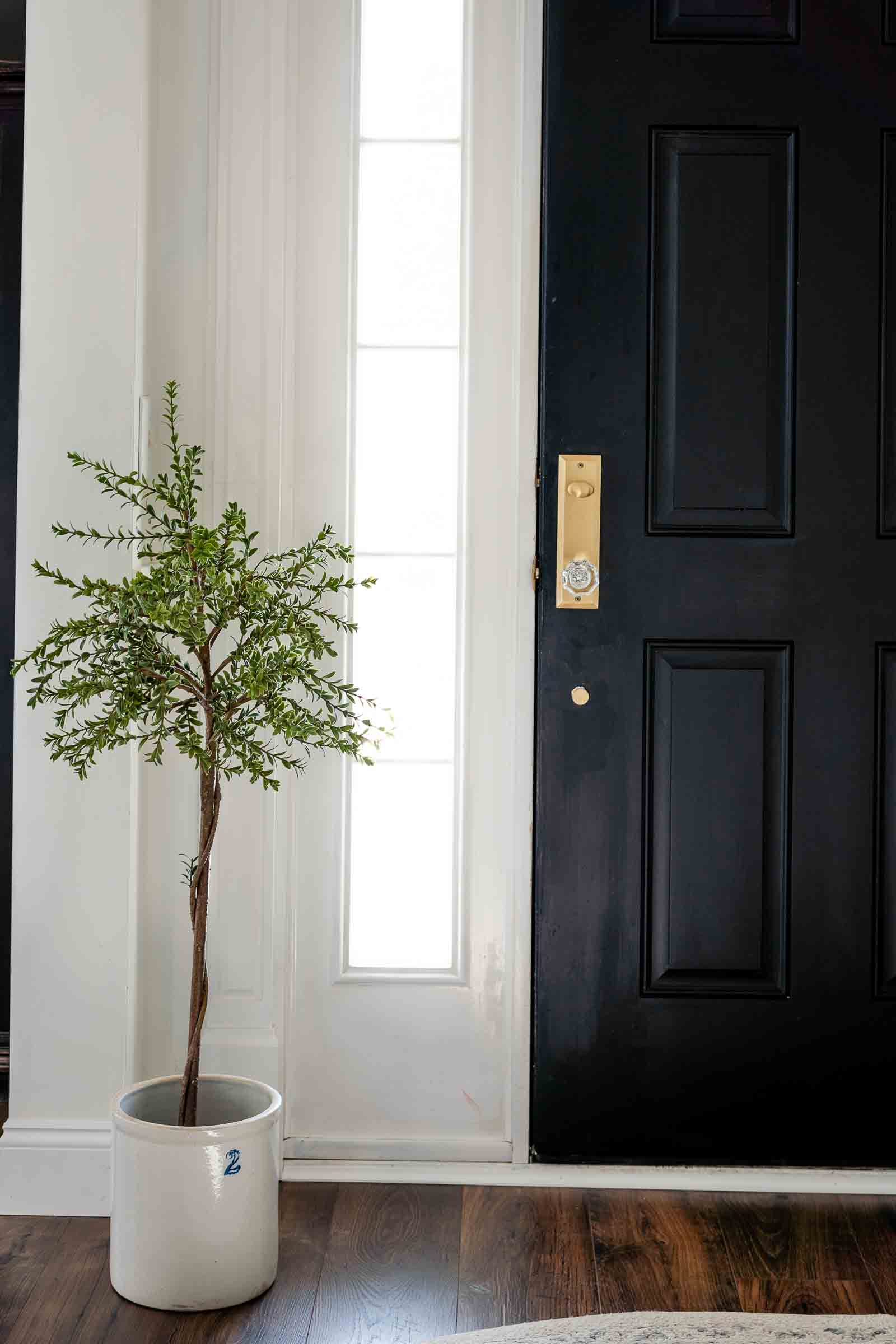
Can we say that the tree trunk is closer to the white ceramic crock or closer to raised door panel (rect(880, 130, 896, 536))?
the white ceramic crock

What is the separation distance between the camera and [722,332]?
203cm

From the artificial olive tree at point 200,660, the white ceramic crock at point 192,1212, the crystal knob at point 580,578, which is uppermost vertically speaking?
the crystal knob at point 580,578

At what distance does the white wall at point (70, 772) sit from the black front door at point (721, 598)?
29.9 inches

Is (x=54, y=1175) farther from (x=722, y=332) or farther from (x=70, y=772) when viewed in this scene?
(x=722, y=332)

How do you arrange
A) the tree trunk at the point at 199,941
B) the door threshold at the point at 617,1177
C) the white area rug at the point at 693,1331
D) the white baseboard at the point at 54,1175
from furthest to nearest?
the door threshold at the point at 617,1177
the white baseboard at the point at 54,1175
the tree trunk at the point at 199,941
the white area rug at the point at 693,1331

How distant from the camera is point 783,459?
2.04 m

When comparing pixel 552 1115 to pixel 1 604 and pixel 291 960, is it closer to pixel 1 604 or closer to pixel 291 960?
pixel 291 960

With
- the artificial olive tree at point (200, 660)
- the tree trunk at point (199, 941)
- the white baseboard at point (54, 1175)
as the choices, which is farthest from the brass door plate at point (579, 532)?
the white baseboard at point (54, 1175)

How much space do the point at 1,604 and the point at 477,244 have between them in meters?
1.16

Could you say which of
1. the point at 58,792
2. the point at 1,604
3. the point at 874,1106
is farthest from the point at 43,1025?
the point at 874,1106

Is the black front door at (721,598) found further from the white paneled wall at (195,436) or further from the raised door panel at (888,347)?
the white paneled wall at (195,436)

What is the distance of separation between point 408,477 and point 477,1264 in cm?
134

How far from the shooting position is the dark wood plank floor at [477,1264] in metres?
1.57

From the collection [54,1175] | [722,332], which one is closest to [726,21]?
[722,332]
